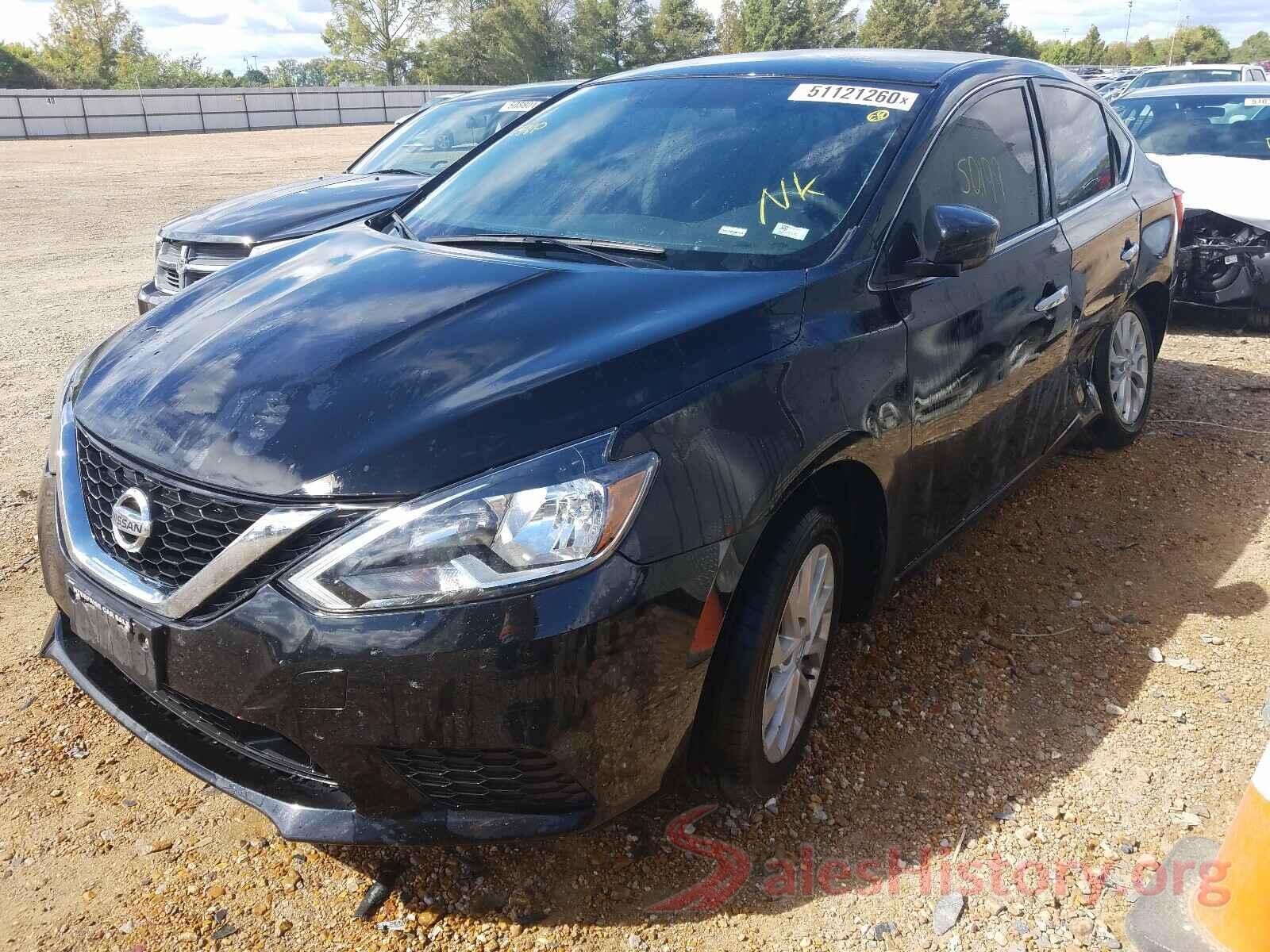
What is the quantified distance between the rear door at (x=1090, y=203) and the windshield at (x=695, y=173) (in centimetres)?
103

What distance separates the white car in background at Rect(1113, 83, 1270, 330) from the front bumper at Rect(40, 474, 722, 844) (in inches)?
239

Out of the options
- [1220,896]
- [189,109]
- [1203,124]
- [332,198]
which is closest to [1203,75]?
[1203,124]

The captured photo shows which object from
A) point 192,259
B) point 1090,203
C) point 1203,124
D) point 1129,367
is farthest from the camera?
point 1203,124

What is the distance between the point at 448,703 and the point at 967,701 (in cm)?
179

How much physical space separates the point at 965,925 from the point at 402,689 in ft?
4.42

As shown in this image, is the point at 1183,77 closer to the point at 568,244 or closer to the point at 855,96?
the point at 855,96

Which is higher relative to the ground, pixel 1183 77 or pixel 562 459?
pixel 562 459

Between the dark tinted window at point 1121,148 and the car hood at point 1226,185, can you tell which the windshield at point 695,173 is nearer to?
the dark tinted window at point 1121,148

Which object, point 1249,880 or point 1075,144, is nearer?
point 1249,880

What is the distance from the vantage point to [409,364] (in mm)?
A: 2277

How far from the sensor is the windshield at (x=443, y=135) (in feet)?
25.3

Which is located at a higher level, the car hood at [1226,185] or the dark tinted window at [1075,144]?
the dark tinted window at [1075,144]

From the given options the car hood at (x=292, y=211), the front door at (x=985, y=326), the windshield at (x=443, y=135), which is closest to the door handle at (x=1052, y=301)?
the front door at (x=985, y=326)

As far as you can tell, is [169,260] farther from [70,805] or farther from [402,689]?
[402,689]
